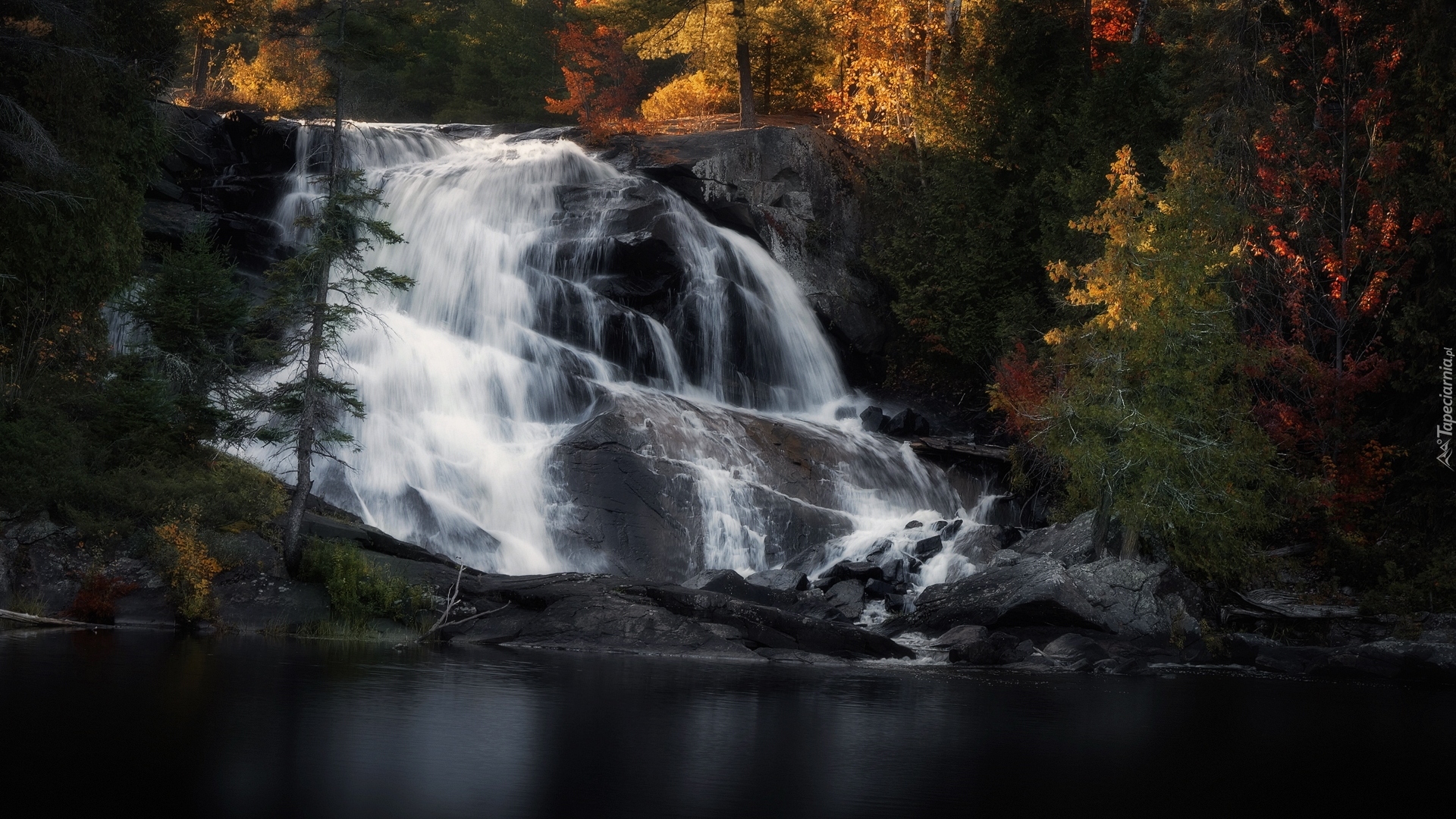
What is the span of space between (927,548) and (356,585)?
11654mm

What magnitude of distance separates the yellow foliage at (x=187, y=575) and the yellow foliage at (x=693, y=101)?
2936 centimetres

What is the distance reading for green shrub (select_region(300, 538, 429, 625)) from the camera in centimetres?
1738

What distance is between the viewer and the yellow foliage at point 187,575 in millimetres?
16828

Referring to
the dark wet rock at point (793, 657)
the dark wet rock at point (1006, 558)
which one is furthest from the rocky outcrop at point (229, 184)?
the dark wet rock at point (1006, 558)

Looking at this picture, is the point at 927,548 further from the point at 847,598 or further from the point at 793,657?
the point at 793,657

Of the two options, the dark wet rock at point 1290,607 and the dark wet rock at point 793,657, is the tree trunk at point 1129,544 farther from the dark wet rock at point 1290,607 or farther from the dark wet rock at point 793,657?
the dark wet rock at point 793,657

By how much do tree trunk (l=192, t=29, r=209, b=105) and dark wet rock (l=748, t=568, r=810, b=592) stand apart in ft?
96.7

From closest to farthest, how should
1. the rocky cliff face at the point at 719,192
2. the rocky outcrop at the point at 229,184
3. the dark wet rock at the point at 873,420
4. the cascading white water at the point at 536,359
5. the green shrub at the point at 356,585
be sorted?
the green shrub at the point at 356,585 < the cascading white water at the point at 536,359 < the rocky outcrop at the point at 229,184 < the rocky cliff face at the point at 719,192 < the dark wet rock at the point at 873,420

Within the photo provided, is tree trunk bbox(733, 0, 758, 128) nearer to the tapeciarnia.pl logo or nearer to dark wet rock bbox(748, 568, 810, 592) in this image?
dark wet rock bbox(748, 568, 810, 592)

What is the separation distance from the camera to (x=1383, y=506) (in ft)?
80.6

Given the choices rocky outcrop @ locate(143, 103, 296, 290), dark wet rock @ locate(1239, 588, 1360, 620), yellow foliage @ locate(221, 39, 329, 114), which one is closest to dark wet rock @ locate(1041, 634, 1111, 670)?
dark wet rock @ locate(1239, 588, 1360, 620)

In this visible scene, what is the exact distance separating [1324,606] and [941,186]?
1621 centimetres

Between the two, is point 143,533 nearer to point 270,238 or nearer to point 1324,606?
point 270,238

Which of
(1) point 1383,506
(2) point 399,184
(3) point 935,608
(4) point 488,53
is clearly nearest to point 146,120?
(2) point 399,184
